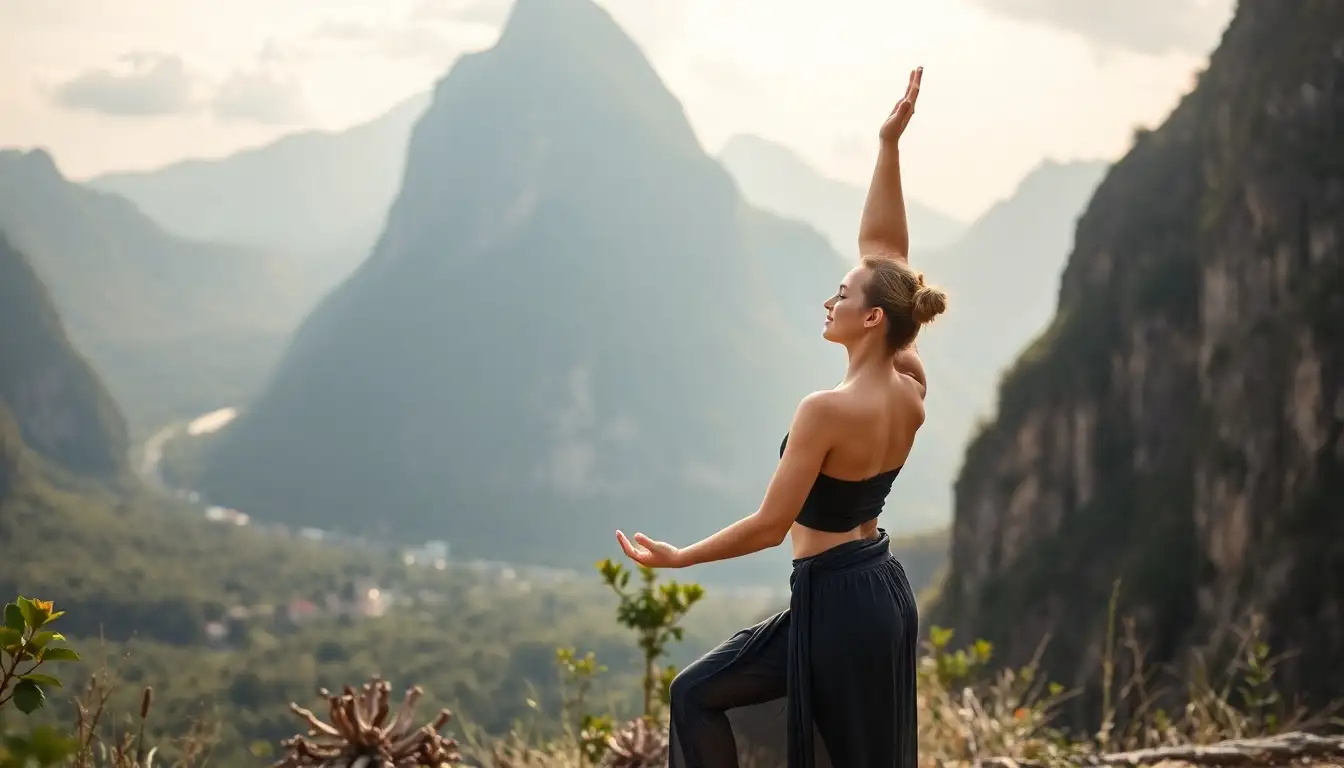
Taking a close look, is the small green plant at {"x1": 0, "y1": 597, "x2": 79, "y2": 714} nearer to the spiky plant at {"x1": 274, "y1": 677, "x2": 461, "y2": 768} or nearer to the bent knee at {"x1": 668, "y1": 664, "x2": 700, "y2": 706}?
the spiky plant at {"x1": 274, "y1": 677, "x2": 461, "y2": 768}

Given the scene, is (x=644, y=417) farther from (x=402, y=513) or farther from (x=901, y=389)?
(x=901, y=389)

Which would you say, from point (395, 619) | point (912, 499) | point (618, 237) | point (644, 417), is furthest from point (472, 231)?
point (395, 619)

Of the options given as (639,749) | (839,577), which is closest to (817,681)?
(839,577)

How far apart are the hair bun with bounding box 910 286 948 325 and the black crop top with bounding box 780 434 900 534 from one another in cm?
48

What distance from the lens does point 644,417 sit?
17550 cm

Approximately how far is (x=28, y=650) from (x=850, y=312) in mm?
2316

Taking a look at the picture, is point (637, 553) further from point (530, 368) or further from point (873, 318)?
point (530, 368)

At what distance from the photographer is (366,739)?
13.9 feet

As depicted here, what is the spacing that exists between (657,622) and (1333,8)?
48.3m

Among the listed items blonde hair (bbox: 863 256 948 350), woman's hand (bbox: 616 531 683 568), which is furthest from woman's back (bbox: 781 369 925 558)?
woman's hand (bbox: 616 531 683 568)

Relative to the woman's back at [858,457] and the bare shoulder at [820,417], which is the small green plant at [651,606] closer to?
the woman's back at [858,457]

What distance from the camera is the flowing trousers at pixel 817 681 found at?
344cm

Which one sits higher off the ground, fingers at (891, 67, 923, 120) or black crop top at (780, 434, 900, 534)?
fingers at (891, 67, 923, 120)

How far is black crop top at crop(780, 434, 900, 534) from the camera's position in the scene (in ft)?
11.3
